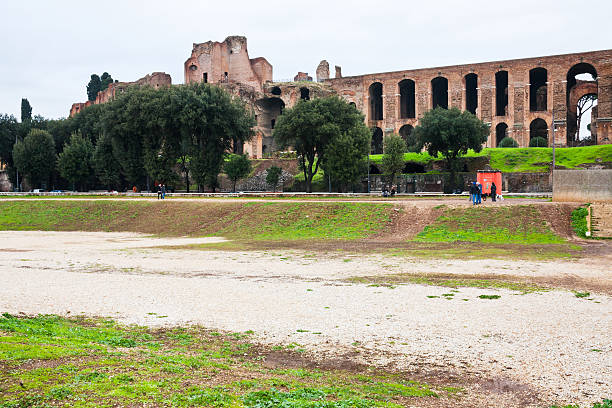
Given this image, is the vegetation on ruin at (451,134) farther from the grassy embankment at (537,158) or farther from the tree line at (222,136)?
the grassy embankment at (537,158)

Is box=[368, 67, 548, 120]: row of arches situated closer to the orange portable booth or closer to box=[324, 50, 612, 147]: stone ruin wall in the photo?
box=[324, 50, 612, 147]: stone ruin wall

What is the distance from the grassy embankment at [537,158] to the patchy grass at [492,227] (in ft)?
75.1

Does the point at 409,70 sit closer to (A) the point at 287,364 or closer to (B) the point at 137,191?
(B) the point at 137,191

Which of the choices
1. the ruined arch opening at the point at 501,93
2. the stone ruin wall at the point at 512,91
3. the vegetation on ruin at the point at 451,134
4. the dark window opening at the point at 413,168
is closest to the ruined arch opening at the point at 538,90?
the ruined arch opening at the point at 501,93

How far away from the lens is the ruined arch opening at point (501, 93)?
222 ft

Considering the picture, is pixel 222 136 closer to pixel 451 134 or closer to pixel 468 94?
pixel 451 134

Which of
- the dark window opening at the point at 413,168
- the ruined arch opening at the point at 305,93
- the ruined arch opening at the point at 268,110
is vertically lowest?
the dark window opening at the point at 413,168

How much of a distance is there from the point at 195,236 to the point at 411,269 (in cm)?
1404

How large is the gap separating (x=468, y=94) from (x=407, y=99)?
332 inches

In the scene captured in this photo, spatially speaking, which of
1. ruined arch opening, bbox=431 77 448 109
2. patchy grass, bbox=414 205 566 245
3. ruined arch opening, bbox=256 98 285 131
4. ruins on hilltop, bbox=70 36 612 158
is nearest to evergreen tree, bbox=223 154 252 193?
ruins on hilltop, bbox=70 36 612 158

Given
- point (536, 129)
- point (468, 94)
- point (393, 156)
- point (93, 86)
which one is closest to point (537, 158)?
point (393, 156)

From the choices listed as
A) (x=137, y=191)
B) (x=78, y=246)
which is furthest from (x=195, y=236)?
(x=137, y=191)

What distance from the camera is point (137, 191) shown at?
169 feet

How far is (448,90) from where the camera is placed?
66750mm
